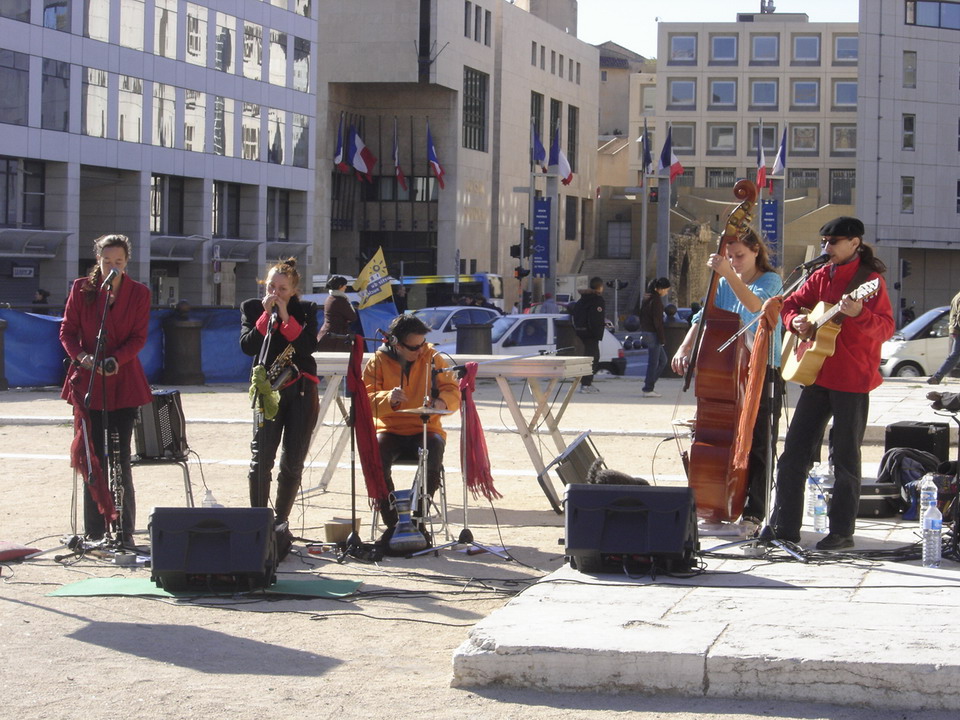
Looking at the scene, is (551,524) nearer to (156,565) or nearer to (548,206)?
(156,565)

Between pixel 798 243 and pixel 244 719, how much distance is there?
7174 centimetres

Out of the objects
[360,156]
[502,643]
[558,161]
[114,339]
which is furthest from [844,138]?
[502,643]

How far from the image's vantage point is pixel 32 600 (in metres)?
7.00

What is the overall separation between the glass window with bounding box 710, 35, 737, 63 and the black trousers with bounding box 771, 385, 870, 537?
85067mm

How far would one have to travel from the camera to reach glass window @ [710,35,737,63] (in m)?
89.6

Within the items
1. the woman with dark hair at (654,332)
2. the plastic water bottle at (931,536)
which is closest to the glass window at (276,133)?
the woman with dark hair at (654,332)

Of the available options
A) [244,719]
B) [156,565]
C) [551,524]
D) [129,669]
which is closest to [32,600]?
[156,565]

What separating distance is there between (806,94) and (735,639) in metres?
88.4

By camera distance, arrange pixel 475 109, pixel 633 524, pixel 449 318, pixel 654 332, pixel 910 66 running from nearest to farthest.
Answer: pixel 633 524 → pixel 654 332 → pixel 449 318 → pixel 910 66 → pixel 475 109

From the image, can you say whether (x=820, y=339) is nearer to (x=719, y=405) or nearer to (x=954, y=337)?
(x=719, y=405)

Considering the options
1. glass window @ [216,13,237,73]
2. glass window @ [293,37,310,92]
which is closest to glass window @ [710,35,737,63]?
glass window @ [293,37,310,92]

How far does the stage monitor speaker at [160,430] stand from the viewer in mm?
8867

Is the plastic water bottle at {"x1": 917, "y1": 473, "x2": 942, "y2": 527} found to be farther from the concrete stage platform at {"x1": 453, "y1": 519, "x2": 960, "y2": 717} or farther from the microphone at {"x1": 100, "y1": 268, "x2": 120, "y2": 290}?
the microphone at {"x1": 100, "y1": 268, "x2": 120, "y2": 290}

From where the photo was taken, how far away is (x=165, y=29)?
1965 inches
